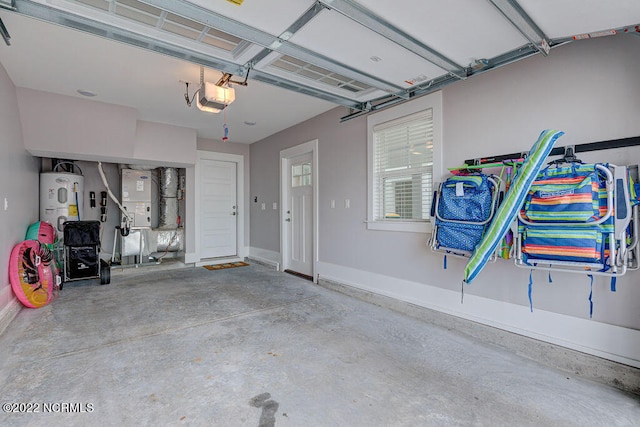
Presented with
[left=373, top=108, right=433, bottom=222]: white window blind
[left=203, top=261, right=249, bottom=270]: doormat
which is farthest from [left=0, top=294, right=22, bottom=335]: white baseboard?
[left=373, top=108, right=433, bottom=222]: white window blind

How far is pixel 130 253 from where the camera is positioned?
5.48 m

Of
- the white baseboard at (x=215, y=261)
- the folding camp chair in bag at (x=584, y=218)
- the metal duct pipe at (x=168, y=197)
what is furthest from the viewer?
the white baseboard at (x=215, y=261)

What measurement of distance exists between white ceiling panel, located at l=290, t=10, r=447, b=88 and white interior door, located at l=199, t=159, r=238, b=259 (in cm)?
449

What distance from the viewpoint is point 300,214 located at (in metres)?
5.19

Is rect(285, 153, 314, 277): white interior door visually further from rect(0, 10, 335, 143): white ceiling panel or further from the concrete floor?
the concrete floor

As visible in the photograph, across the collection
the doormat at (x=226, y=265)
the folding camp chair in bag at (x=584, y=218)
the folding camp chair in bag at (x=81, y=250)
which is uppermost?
the folding camp chair in bag at (x=584, y=218)

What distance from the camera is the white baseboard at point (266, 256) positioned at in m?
5.72

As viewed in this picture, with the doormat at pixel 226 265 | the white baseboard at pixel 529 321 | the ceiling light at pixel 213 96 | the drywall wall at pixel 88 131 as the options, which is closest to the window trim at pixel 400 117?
the white baseboard at pixel 529 321

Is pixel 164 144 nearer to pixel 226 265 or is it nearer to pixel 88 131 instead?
pixel 88 131

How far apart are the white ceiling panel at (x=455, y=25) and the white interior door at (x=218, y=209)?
5.10 meters

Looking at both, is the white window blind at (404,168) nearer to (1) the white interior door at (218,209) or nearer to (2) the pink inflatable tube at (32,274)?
(1) the white interior door at (218,209)

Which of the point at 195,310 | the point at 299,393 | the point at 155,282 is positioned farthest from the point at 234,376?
the point at 155,282

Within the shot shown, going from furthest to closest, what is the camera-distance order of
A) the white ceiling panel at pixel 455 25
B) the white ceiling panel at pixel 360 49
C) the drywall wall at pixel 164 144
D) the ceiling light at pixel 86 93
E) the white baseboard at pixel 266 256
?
the white baseboard at pixel 266 256
the drywall wall at pixel 164 144
the ceiling light at pixel 86 93
the white ceiling panel at pixel 360 49
the white ceiling panel at pixel 455 25

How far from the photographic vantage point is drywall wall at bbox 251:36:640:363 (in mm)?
2066
